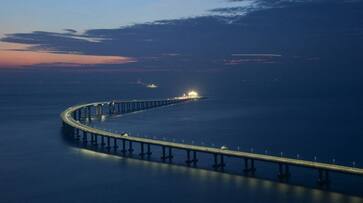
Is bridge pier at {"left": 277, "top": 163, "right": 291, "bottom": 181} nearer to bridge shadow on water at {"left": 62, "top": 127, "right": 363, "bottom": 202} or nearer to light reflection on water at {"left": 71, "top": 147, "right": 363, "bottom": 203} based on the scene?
bridge shadow on water at {"left": 62, "top": 127, "right": 363, "bottom": 202}

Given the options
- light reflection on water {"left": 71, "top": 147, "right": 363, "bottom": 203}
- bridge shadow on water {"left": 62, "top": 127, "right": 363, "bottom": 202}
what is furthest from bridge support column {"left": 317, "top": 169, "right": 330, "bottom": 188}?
light reflection on water {"left": 71, "top": 147, "right": 363, "bottom": 203}

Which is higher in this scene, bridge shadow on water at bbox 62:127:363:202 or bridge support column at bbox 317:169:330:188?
bridge support column at bbox 317:169:330:188

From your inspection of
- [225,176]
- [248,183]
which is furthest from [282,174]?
[225,176]

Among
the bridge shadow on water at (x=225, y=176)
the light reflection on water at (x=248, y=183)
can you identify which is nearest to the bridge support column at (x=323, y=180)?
the bridge shadow on water at (x=225, y=176)

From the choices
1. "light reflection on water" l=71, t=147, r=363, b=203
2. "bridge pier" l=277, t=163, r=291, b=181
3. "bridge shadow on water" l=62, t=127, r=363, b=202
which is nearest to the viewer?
"light reflection on water" l=71, t=147, r=363, b=203

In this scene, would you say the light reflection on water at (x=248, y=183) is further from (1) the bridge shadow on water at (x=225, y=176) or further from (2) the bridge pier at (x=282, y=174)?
(2) the bridge pier at (x=282, y=174)

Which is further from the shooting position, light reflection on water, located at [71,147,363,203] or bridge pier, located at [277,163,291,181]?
bridge pier, located at [277,163,291,181]

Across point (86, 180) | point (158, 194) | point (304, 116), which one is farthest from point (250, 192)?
point (304, 116)

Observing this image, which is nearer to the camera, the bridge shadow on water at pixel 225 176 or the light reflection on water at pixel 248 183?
the light reflection on water at pixel 248 183

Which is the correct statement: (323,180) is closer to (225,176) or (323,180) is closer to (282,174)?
(282,174)
